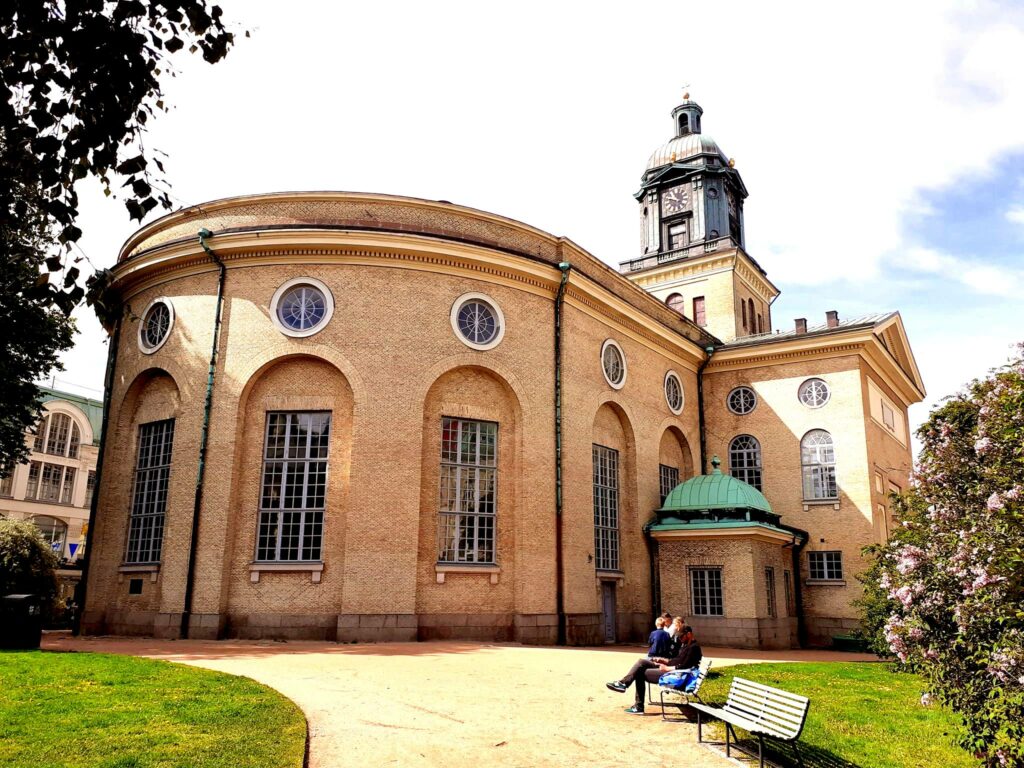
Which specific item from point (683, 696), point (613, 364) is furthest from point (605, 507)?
point (683, 696)

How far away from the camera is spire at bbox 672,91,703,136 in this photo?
4272 cm

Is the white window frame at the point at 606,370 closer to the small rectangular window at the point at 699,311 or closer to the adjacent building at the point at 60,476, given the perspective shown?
the small rectangular window at the point at 699,311

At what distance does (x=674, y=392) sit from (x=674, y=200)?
47.6 feet

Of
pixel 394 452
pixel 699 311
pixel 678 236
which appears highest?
pixel 678 236

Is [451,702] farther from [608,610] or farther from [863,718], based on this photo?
[608,610]

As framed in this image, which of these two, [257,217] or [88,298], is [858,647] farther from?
[88,298]

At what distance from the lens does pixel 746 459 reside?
32375 millimetres

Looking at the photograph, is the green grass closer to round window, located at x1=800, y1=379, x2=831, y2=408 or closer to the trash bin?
the trash bin

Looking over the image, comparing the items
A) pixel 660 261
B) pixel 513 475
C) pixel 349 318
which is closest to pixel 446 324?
pixel 349 318

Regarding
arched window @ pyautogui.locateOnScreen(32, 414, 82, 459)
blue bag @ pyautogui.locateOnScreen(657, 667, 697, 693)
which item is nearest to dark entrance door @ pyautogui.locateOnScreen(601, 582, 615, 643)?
blue bag @ pyautogui.locateOnScreen(657, 667, 697, 693)

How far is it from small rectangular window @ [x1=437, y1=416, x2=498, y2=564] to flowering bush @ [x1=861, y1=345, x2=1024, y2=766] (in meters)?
12.9

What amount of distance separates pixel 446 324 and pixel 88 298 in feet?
56.3

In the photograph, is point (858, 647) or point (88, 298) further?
point (858, 647)

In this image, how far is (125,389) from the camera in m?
23.6
